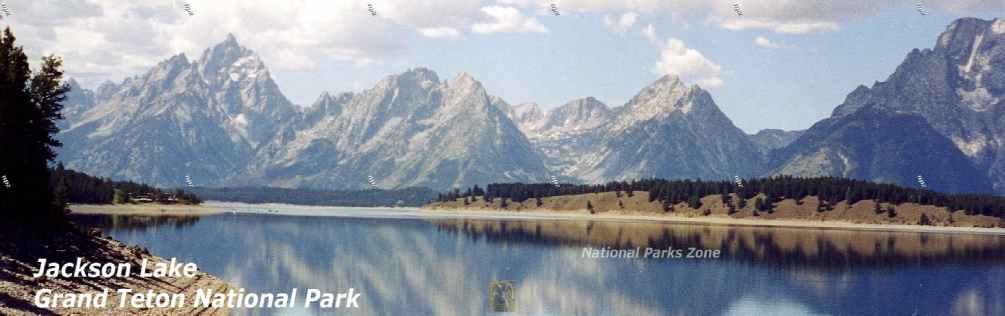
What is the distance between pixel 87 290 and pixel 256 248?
3916 inches

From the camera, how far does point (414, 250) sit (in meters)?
183

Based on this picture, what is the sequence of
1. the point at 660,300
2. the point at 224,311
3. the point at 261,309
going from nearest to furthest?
the point at 224,311 → the point at 261,309 → the point at 660,300

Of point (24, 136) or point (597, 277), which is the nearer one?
point (24, 136)

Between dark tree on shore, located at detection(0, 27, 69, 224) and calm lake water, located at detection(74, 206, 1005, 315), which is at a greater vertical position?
dark tree on shore, located at detection(0, 27, 69, 224)

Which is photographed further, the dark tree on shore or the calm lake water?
the calm lake water

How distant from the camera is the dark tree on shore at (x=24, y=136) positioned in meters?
92.4

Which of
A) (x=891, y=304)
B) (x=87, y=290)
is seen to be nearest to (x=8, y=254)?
(x=87, y=290)

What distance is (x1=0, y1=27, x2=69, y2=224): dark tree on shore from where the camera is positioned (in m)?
92.4

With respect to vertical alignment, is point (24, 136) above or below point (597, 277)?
above

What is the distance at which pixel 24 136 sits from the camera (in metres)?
98.1

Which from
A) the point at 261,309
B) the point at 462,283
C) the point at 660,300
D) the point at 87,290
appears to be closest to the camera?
the point at 87,290

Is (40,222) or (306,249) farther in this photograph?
(306,249)

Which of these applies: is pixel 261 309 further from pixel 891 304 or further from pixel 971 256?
pixel 971 256

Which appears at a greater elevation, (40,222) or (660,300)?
(40,222)
